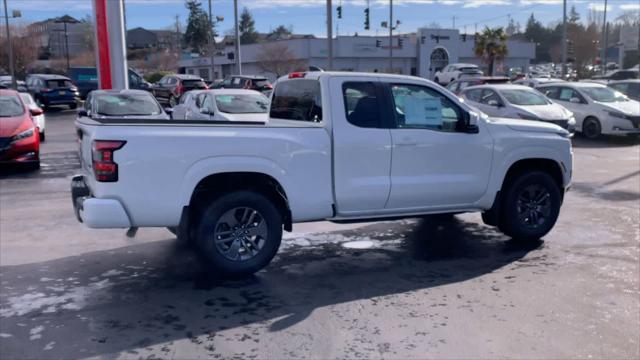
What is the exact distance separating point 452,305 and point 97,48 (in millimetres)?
19785

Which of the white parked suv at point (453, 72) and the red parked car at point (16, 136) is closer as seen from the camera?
the red parked car at point (16, 136)

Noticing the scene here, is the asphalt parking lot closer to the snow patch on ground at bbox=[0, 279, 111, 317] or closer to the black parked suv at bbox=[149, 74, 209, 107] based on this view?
the snow patch on ground at bbox=[0, 279, 111, 317]

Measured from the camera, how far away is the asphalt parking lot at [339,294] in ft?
15.7

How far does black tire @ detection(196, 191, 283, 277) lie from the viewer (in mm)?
6148

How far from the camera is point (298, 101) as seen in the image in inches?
285

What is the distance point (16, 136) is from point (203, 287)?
8.56 meters

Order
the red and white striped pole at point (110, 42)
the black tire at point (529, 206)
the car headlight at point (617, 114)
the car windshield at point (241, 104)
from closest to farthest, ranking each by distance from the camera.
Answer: the black tire at point (529, 206) → the car windshield at point (241, 104) → the car headlight at point (617, 114) → the red and white striped pole at point (110, 42)

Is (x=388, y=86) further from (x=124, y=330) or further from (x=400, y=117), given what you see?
(x=124, y=330)

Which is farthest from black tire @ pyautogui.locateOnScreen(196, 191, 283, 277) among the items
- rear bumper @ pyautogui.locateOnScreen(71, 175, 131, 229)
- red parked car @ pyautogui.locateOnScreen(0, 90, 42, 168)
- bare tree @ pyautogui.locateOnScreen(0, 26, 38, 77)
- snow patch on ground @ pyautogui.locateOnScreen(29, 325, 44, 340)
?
bare tree @ pyautogui.locateOnScreen(0, 26, 38, 77)

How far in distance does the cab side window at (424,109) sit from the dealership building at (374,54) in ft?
176

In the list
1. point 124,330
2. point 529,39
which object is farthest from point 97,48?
point 529,39

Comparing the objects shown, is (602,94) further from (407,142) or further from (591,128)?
(407,142)

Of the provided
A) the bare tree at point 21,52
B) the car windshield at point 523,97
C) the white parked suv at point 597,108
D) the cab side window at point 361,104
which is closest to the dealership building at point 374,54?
the bare tree at point 21,52

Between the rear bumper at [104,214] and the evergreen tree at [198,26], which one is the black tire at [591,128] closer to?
the rear bumper at [104,214]
